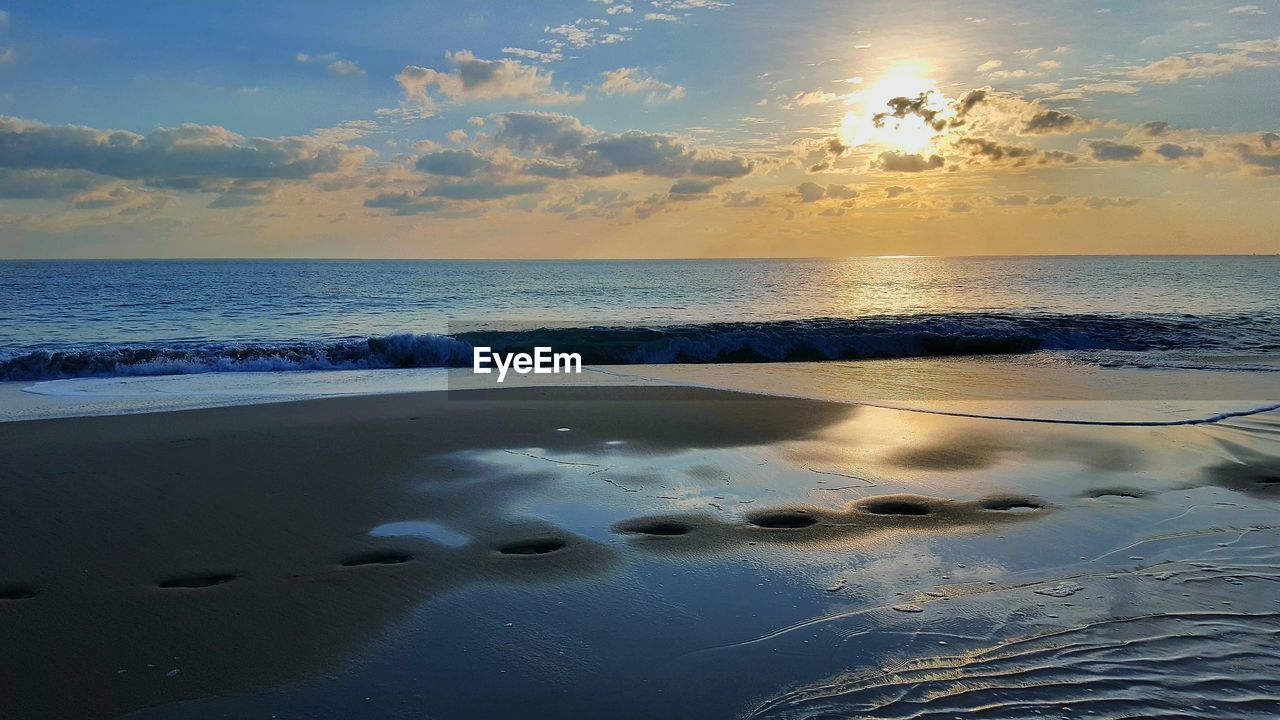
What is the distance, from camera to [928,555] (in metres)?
4.89

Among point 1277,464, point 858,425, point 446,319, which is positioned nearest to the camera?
point 1277,464

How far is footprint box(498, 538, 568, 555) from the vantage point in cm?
504

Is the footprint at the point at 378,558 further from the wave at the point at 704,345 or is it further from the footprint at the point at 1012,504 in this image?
the wave at the point at 704,345

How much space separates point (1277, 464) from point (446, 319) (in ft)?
91.5

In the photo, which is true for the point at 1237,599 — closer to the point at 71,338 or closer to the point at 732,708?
the point at 732,708

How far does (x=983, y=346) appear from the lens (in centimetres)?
2173

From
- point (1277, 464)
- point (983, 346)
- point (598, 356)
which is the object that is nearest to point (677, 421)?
point (1277, 464)

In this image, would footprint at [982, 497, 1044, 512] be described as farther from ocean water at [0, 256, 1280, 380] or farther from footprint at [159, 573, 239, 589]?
ocean water at [0, 256, 1280, 380]

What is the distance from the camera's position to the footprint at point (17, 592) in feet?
14.3

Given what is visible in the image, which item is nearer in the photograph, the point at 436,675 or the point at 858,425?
the point at 436,675

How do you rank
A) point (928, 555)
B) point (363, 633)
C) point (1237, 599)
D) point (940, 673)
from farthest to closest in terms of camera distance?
1. point (928, 555)
2. point (1237, 599)
3. point (363, 633)
4. point (940, 673)

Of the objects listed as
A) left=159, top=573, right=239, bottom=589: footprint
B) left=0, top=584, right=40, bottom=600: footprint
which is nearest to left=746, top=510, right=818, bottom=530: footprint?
left=159, top=573, right=239, bottom=589: footprint

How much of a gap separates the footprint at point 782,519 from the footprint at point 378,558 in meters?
2.33

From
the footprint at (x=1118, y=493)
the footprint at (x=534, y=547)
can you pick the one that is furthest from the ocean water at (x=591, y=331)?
the footprint at (x=534, y=547)
